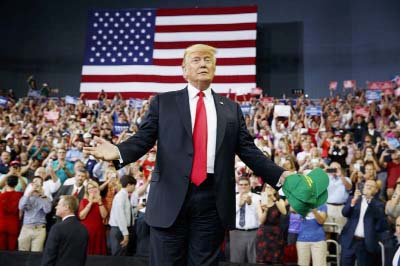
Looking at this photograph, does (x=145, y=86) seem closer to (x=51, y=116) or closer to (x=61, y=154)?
(x=51, y=116)

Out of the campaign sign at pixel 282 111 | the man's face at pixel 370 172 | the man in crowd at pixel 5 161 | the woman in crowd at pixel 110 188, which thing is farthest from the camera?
the campaign sign at pixel 282 111

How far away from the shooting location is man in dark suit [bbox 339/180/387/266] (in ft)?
21.2

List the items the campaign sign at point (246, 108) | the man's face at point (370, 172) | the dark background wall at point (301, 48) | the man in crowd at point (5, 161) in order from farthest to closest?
the dark background wall at point (301, 48)
the campaign sign at point (246, 108)
the man in crowd at point (5, 161)
the man's face at point (370, 172)

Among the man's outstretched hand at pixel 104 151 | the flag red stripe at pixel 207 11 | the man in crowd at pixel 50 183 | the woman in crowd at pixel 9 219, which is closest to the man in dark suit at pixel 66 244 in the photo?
the woman in crowd at pixel 9 219

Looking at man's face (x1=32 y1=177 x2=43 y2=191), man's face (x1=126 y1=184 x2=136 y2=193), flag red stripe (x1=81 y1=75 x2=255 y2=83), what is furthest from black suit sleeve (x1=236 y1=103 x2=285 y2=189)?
flag red stripe (x1=81 y1=75 x2=255 y2=83)

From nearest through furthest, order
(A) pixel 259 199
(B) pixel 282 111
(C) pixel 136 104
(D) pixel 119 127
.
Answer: (A) pixel 259 199 < (B) pixel 282 111 < (D) pixel 119 127 < (C) pixel 136 104

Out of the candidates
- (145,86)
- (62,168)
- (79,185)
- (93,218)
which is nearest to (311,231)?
(93,218)

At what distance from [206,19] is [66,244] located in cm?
1196

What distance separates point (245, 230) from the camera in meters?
6.73

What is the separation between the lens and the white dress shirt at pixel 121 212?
23.2ft

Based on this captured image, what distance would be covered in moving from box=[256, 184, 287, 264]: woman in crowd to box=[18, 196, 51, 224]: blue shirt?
2.98m

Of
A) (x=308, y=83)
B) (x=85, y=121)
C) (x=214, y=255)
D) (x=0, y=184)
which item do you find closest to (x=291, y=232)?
(x=0, y=184)

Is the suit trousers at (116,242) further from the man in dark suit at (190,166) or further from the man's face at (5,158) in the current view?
the man in dark suit at (190,166)

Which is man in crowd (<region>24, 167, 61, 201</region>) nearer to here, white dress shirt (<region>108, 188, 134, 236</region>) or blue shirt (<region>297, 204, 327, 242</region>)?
white dress shirt (<region>108, 188, 134, 236</region>)
